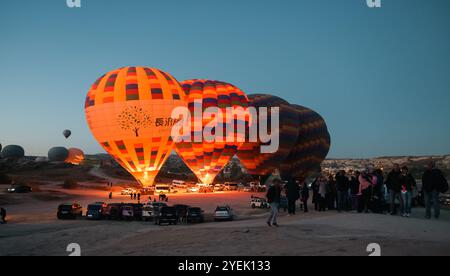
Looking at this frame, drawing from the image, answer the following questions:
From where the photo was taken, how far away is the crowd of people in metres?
13.2

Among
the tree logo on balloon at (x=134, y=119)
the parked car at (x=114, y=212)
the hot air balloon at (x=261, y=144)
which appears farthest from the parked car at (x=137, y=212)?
the hot air balloon at (x=261, y=144)

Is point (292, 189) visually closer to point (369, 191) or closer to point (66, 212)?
point (369, 191)

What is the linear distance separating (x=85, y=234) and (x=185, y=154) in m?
36.2

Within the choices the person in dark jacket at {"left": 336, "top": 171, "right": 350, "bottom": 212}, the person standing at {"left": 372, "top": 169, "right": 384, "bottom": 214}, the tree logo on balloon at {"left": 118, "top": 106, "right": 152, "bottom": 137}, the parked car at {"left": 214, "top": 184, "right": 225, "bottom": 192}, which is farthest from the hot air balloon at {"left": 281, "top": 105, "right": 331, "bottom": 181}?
the person standing at {"left": 372, "top": 169, "right": 384, "bottom": 214}

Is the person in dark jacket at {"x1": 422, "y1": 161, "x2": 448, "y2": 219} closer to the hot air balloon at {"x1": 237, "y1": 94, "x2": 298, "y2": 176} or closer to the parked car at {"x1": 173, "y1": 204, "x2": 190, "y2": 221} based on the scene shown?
the parked car at {"x1": 173, "y1": 204, "x2": 190, "y2": 221}

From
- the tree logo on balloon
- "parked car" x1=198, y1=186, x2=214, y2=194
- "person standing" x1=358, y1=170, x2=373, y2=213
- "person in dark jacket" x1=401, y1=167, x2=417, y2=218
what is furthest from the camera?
"parked car" x1=198, y1=186, x2=214, y2=194

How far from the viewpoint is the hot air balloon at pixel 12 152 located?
398ft

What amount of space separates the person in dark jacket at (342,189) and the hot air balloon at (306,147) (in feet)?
146

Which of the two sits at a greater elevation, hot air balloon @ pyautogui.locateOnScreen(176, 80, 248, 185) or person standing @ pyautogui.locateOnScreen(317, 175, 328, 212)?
hot air balloon @ pyautogui.locateOnScreen(176, 80, 248, 185)

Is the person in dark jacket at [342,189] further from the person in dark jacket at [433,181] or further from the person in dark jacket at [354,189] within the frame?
the person in dark jacket at [433,181]

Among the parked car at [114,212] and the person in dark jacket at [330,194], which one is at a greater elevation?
the person in dark jacket at [330,194]

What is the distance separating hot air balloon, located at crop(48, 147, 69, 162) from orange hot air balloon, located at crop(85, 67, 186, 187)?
267 feet
